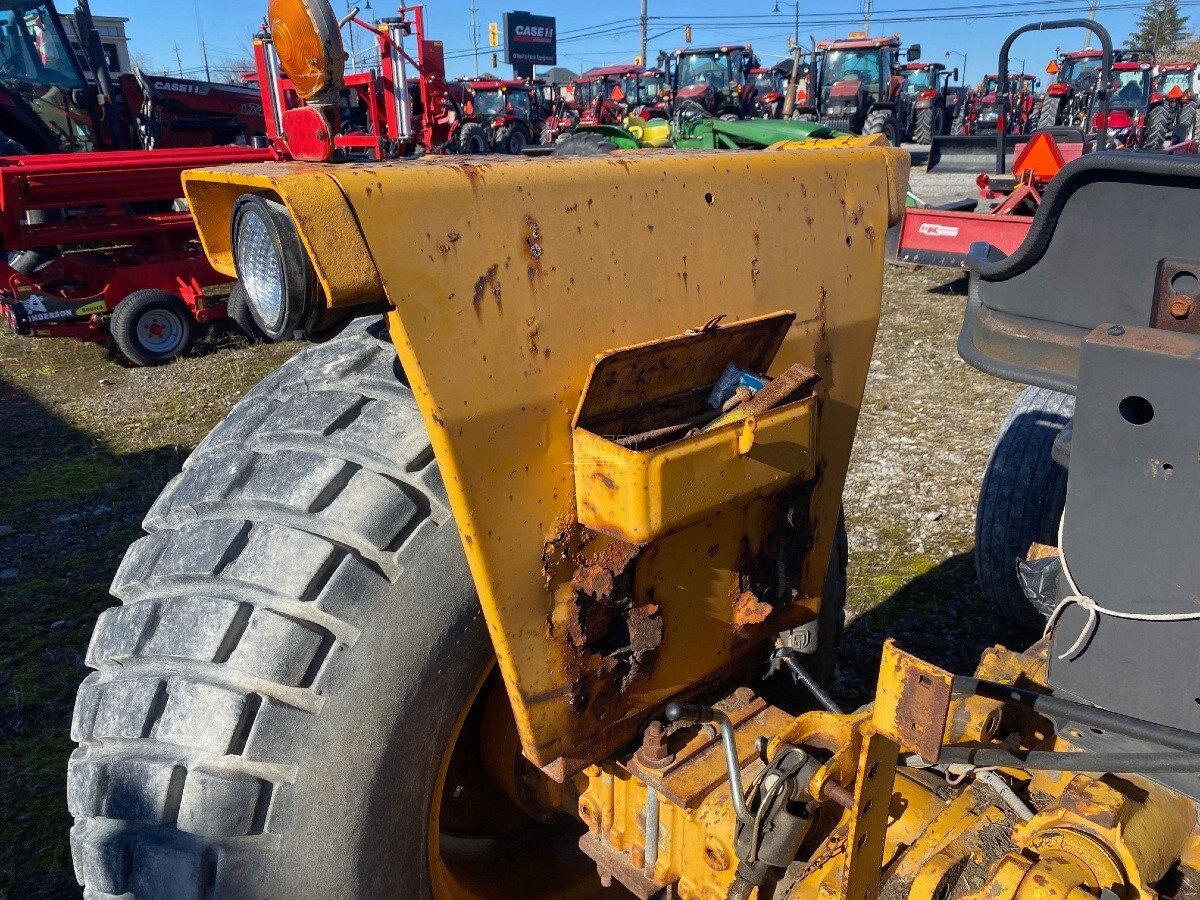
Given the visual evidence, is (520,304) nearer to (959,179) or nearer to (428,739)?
(428,739)

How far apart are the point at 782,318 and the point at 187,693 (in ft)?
3.56

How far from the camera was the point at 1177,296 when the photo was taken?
46.9 inches

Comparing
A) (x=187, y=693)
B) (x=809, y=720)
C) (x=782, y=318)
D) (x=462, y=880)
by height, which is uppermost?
(x=782, y=318)

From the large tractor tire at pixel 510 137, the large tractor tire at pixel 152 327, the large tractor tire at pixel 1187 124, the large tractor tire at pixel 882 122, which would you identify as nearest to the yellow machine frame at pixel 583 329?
the large tractor tire at pixel 152 327

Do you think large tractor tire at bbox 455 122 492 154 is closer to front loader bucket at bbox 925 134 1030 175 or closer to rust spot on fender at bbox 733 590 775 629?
front loader bucket at bbox 925 134 1030 175

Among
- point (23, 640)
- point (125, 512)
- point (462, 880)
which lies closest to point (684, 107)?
point (125, 512)

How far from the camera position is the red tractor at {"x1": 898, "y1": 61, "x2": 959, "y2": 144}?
73.8 feet

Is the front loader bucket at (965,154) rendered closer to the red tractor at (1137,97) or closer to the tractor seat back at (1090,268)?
the tractor seat back at (1090,268)

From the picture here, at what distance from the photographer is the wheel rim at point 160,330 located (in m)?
7.31

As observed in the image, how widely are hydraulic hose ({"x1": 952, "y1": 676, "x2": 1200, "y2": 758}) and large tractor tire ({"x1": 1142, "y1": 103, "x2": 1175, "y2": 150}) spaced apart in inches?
772

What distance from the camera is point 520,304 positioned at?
4.14ft

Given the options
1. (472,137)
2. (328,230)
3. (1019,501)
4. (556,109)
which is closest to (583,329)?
(328,230)

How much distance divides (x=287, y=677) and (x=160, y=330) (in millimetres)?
6934

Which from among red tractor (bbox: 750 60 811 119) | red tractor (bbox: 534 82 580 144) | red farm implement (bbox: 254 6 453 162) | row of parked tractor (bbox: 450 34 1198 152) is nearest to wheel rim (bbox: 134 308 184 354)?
red farm implement (bbox: 254 6 453 162)
